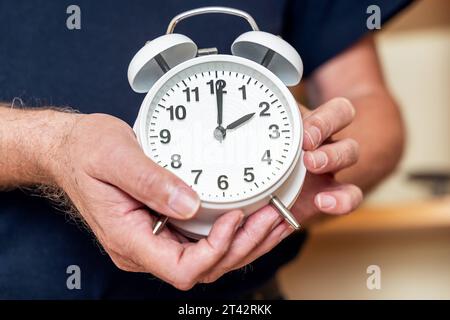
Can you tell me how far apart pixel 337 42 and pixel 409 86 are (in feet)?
4.15

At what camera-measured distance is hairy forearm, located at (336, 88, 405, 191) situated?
1.05m

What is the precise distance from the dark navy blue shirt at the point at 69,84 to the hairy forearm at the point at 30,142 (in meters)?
0.06

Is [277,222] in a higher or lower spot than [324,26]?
lower

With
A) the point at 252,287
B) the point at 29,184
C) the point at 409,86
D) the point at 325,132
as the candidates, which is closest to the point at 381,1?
the point at 325,132

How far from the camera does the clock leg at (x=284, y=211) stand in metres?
0.66

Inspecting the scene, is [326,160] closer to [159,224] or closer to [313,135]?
[313,135]

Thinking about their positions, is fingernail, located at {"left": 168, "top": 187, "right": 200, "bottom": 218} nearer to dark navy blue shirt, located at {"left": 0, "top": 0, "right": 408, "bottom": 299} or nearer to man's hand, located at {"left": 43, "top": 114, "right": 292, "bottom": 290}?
man's hand, located at {"left": 43, "top": 114, "right": 292, "bottom": 290}

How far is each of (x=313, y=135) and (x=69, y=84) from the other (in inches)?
12.6

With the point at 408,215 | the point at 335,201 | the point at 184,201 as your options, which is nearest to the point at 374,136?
the point at 335,201

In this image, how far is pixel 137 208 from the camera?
0.69m

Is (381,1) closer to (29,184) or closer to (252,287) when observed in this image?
(252,287)

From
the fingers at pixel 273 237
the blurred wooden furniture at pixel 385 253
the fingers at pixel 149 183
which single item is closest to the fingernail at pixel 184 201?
the fingers at pixel 149 183

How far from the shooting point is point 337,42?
108 cm

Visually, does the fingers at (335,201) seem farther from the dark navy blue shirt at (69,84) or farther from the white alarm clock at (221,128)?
the dark navy blue shirt at (69,84)
